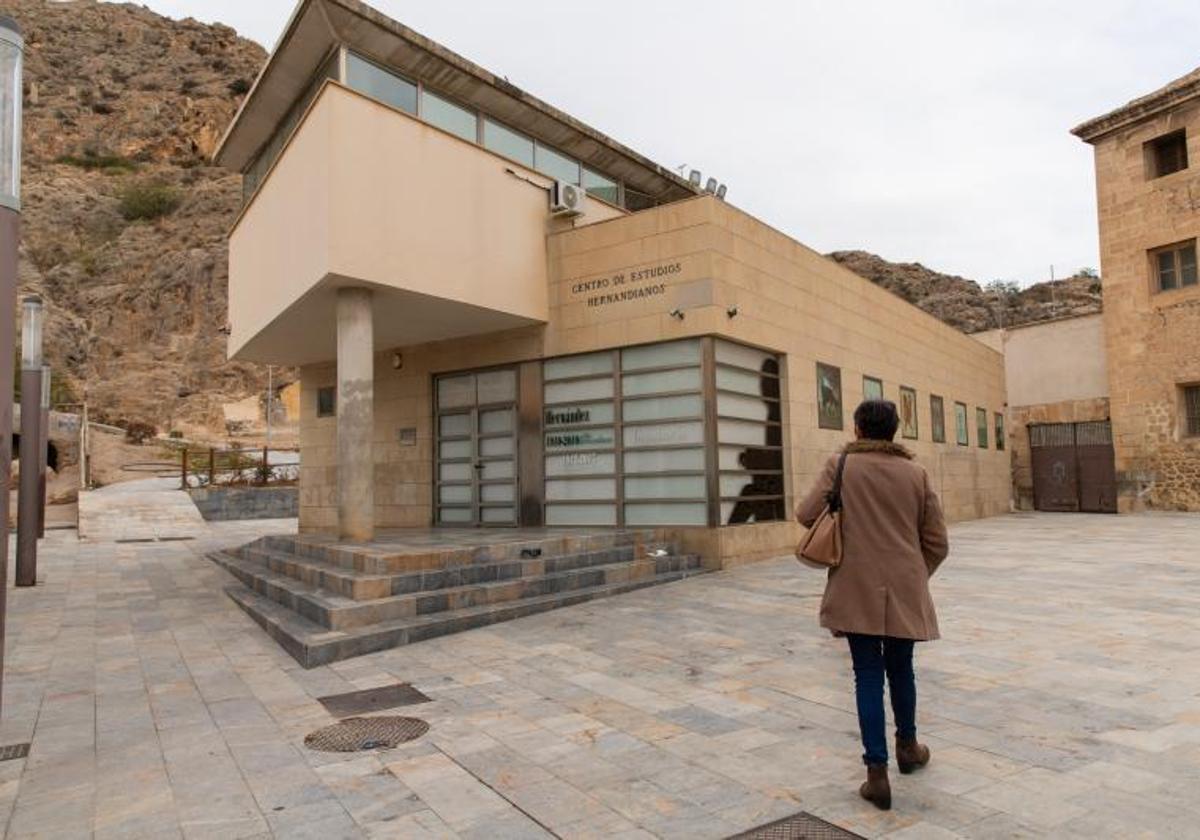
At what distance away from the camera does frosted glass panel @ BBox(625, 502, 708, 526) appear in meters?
10.8

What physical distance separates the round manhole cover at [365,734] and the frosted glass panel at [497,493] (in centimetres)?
804

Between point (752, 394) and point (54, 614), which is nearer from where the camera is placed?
point (54, 614)

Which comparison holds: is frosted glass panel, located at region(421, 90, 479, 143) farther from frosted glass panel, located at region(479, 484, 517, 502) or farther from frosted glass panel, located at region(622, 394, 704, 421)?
frosted glass panel, located at region(479, 484, 517, 502)

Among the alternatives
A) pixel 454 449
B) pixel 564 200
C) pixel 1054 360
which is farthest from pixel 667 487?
pixel 1054 360

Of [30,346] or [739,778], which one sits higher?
[30,346]

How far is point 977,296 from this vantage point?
5747cm

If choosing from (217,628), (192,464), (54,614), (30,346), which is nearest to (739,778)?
(217,628)

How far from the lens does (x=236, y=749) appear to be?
13.7 feet

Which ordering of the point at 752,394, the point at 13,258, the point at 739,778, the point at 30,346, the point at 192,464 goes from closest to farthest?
the point at 739,778 < the point at 13,258 < the point at 30,346 < the point at 752,394 < the point at 192,464

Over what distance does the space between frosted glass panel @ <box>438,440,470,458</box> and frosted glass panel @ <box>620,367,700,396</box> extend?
340 cm

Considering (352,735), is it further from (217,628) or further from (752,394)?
(752,394)

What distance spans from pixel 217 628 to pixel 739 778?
21.0 ft

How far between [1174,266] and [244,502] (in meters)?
28.5

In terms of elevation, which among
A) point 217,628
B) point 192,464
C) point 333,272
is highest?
point 333,272
